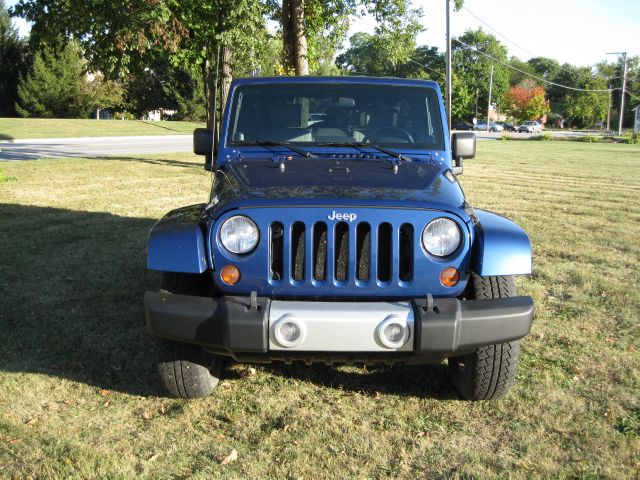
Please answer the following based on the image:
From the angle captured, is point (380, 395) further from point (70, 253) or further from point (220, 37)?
point (220, 37)

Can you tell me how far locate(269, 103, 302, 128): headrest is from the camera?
4.30 metres

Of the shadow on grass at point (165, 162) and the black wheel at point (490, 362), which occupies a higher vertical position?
the shadow on grass at point (165, 162)

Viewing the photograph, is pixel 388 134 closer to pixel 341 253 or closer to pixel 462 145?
pixel 462 145

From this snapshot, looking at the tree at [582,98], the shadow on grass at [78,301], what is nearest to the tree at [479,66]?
the tree at [582,98]

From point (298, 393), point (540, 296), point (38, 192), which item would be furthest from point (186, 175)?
point (298, 393)

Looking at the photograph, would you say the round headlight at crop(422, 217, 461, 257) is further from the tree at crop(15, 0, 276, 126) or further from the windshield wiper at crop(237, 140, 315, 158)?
the tree at crop(15, 0, 276, 126)

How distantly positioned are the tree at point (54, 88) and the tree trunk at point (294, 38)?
31102 millimetres

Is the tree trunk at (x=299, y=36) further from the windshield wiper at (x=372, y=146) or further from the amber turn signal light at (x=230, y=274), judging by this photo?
the amber turn signal light at (x=230, y=274)

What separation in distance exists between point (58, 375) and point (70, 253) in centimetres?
329

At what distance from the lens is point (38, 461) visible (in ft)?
9.48

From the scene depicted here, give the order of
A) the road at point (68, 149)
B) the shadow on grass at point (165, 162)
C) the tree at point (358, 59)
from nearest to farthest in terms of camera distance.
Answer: the shadow on grass at point (165, 162)
the road at point (68, 149)
the tree at point (358, 59)

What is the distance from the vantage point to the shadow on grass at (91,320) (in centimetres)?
386

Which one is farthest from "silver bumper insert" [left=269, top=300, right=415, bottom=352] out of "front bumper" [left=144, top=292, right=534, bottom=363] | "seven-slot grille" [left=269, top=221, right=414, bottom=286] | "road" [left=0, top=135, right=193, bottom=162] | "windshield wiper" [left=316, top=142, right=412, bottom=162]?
"road" [left=0, top=135, right=193, bottom=162]

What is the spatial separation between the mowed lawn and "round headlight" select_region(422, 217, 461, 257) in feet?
3.17
